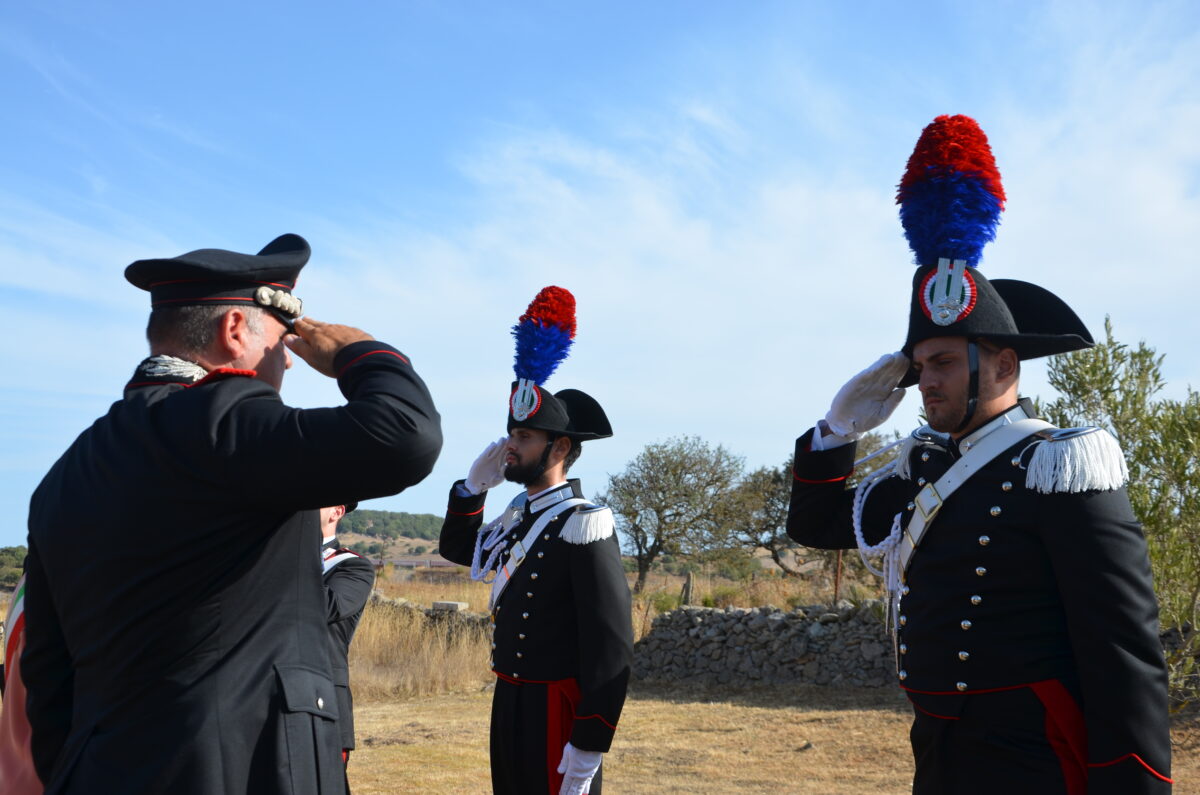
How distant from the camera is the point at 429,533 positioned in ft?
275

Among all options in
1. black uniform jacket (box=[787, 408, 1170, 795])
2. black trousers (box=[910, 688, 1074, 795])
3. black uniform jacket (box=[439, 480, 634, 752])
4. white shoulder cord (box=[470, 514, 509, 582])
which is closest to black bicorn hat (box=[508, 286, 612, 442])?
white shoulder cord (box=[470, 514, 509, 582])

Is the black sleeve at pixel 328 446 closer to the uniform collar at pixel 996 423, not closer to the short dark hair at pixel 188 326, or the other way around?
the short dark hair at pixel 188 326

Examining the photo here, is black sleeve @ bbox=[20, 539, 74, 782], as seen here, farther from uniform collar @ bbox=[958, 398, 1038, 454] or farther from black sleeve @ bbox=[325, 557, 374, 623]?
uniform collar @ bbox=[958, 398, 1038, 454]

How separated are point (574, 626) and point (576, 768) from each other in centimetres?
65

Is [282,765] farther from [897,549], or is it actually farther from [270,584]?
[897,549]

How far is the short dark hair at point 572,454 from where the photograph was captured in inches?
213

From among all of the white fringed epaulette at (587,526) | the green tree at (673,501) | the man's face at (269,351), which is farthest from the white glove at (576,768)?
the green tree at (673,501)

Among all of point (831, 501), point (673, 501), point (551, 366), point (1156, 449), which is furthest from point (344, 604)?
point (673, 501)

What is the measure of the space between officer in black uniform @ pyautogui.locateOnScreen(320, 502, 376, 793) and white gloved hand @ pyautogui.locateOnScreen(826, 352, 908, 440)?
7.30ft

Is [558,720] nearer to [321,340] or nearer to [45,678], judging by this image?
[45,678]

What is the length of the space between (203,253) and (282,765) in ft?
3.53

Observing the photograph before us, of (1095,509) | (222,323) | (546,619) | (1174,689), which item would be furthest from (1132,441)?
(222,323)

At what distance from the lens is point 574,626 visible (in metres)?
4.61

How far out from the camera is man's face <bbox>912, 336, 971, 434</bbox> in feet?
9.75
